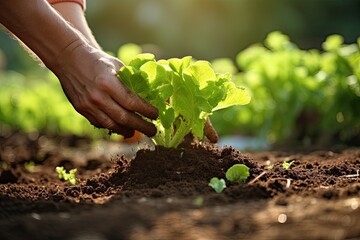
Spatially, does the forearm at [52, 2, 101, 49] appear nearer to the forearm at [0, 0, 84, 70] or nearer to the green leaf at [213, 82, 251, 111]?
the forearm at [0, 0, 84, 70]

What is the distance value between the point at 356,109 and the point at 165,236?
3460 millimetres

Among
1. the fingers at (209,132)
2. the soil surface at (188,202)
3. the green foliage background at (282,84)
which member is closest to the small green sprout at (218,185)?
the soil surface at (188,202)

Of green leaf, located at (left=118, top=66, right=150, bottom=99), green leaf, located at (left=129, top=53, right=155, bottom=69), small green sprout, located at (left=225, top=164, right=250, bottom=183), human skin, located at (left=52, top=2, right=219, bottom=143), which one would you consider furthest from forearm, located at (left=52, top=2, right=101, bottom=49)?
small green sprout, located at (left=225, top=164, right=250, bottom=183)

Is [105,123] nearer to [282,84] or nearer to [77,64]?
[77,64]

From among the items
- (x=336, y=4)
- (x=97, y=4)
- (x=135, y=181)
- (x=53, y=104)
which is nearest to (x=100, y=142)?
(x=53, y=104)

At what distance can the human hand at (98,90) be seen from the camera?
2518 mm

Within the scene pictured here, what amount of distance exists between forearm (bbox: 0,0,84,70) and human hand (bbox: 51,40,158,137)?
0.04m

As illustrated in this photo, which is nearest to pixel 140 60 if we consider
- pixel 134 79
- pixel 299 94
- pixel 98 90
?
pixel 134 79

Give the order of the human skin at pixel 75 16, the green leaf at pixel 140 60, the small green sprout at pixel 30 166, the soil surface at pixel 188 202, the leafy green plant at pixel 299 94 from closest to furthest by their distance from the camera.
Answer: the soil surface at pixel 188 202 → the green leaf at pixel 140 60 → the human skin at pixel 75 16 → the small green sprout at pixel 30 166 → the leafy green plant at pixel 299 94

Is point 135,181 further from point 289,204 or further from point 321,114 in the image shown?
point 321,114

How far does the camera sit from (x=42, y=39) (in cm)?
257

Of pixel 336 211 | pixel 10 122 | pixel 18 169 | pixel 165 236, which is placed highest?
pixel 10 122

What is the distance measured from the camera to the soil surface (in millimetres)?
1679

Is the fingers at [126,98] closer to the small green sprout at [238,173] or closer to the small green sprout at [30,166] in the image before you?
the small green sprout at [238,173]
